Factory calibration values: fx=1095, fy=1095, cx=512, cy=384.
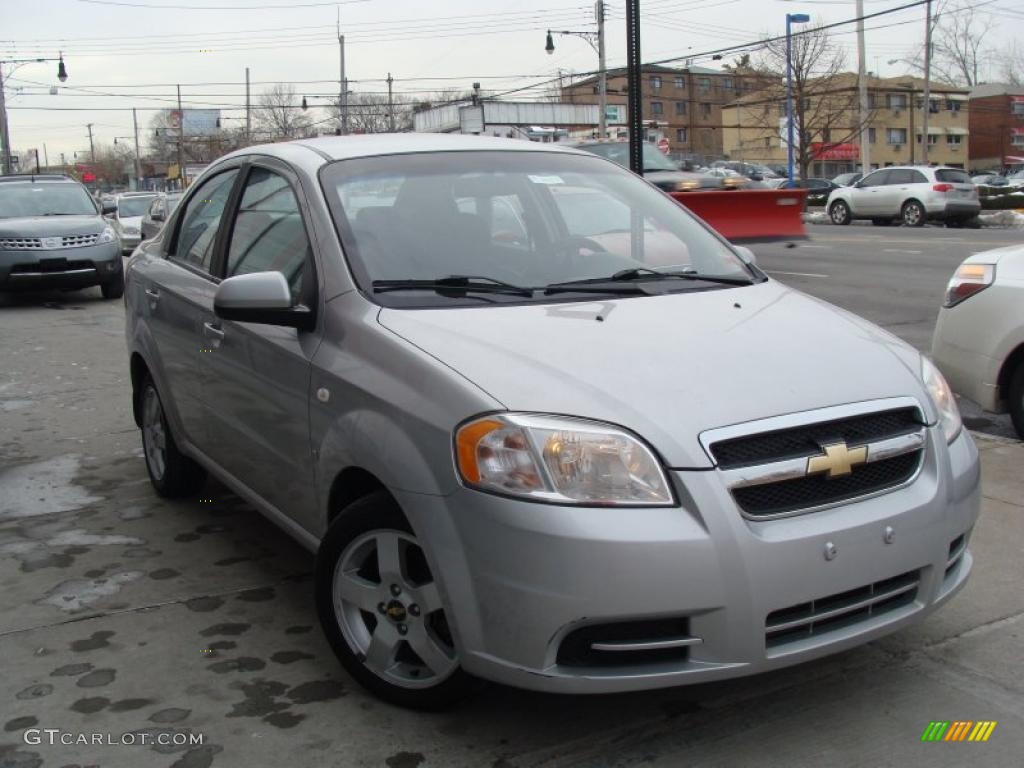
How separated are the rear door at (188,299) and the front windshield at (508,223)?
96cm

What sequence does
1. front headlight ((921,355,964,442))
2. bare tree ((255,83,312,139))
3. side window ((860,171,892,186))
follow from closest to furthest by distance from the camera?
front headlight ((921,355,964,442)) → side window ((860,171,892,186)) → bare tree ((255,83,312,139))

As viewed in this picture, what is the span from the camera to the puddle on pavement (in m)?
5.41

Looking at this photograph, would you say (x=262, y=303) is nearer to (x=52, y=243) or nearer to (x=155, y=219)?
(x=155, y=219)

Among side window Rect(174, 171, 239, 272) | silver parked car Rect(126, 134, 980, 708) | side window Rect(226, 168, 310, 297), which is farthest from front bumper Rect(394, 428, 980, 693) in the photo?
side window Rect(174, 171, 239, 272)

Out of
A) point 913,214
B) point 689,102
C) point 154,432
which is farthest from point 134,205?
point 689,102

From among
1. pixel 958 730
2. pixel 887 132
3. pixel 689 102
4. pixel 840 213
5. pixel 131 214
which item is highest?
pixel 689 102

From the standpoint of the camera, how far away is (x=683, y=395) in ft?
9.29

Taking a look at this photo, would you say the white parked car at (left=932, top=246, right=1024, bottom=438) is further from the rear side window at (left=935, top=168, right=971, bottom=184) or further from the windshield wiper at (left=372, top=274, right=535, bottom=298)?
the rear side window at (left=935, top=168, right=971, bottom=184)

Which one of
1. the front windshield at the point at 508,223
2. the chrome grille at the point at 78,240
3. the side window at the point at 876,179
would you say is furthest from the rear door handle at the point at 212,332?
the side window at the point at 876,179

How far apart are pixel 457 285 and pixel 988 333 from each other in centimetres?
372

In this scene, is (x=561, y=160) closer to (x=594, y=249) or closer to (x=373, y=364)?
(x=594, y=249)

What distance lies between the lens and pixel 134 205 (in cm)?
2825

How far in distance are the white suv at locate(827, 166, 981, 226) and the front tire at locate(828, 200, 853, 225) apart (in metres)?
0.03

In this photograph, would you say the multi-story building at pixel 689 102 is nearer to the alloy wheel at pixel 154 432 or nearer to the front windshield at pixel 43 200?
the front windshield at pixel 43 200
